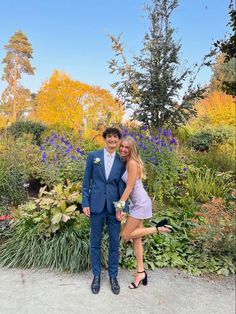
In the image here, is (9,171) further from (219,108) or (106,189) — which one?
(219,108)

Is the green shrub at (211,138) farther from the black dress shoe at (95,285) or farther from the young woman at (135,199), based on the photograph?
the black dress shoe at (95,285)

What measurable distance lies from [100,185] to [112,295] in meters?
1.11

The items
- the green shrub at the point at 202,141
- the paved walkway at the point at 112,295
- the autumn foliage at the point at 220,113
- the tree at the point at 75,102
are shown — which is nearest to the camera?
the paved walkway at the point at 112,295

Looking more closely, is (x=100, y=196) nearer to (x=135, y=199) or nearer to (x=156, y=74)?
(x=135, y=199)

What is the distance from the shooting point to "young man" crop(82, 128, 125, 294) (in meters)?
3.19

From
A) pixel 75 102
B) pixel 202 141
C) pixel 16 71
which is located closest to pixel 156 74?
pixel 202 141

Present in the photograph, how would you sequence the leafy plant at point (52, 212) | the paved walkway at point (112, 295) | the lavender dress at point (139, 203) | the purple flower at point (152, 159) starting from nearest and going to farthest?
the paved walkway at point (112, 295)
the lavender dress at point (139, 203)
the leafy plant at point (52, 212)
the purple flower at point (152, 159)

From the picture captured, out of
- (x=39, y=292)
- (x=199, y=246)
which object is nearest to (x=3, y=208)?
(x=39, y=292)

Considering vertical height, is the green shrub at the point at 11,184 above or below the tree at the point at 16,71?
below

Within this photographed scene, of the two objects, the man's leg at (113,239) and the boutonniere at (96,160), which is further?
the man's leg at (113,239)

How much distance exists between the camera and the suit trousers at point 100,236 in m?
3.25

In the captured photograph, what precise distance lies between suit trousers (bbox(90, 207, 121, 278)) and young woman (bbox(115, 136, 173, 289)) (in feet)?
0.44

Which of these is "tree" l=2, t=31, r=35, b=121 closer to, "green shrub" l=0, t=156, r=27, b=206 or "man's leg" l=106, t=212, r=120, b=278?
"green shrub" l=0, t=156, r=27, b=206

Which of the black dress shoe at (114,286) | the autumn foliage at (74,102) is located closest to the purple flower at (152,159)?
the black dress shoe at (114,286)
